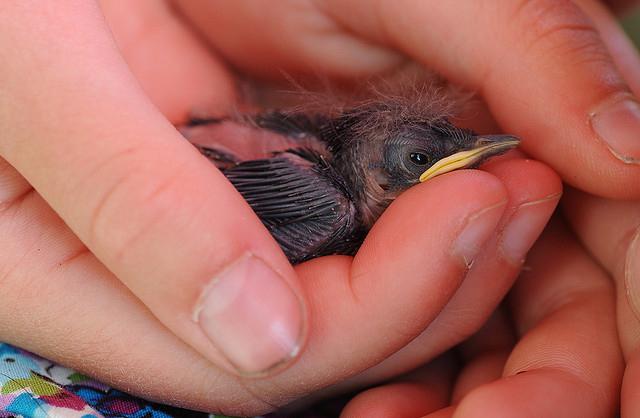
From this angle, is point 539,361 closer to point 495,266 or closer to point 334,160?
point 495,266

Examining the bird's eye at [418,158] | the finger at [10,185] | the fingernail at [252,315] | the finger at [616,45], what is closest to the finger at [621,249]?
the finger at [616,45]

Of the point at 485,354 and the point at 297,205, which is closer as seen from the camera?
A: the point at 297,205

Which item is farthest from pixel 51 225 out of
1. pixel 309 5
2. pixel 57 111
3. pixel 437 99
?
pixel 309 5

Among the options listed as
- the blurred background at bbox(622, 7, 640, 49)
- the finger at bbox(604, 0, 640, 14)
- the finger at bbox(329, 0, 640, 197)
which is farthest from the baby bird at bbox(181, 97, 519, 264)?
the blurred background at bbox(622, 7, 640, 49)

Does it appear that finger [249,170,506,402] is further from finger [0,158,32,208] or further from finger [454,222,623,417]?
finger [0,158,32,208]

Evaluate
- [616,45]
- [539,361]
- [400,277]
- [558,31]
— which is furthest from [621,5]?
[400,277]

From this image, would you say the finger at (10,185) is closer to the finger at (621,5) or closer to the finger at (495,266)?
the finger at (495,266)

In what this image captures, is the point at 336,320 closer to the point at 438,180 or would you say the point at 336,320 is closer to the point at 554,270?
the point at 438,180

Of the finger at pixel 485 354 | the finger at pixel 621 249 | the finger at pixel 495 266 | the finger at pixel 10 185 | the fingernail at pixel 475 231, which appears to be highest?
the finger at pixel 10 185
